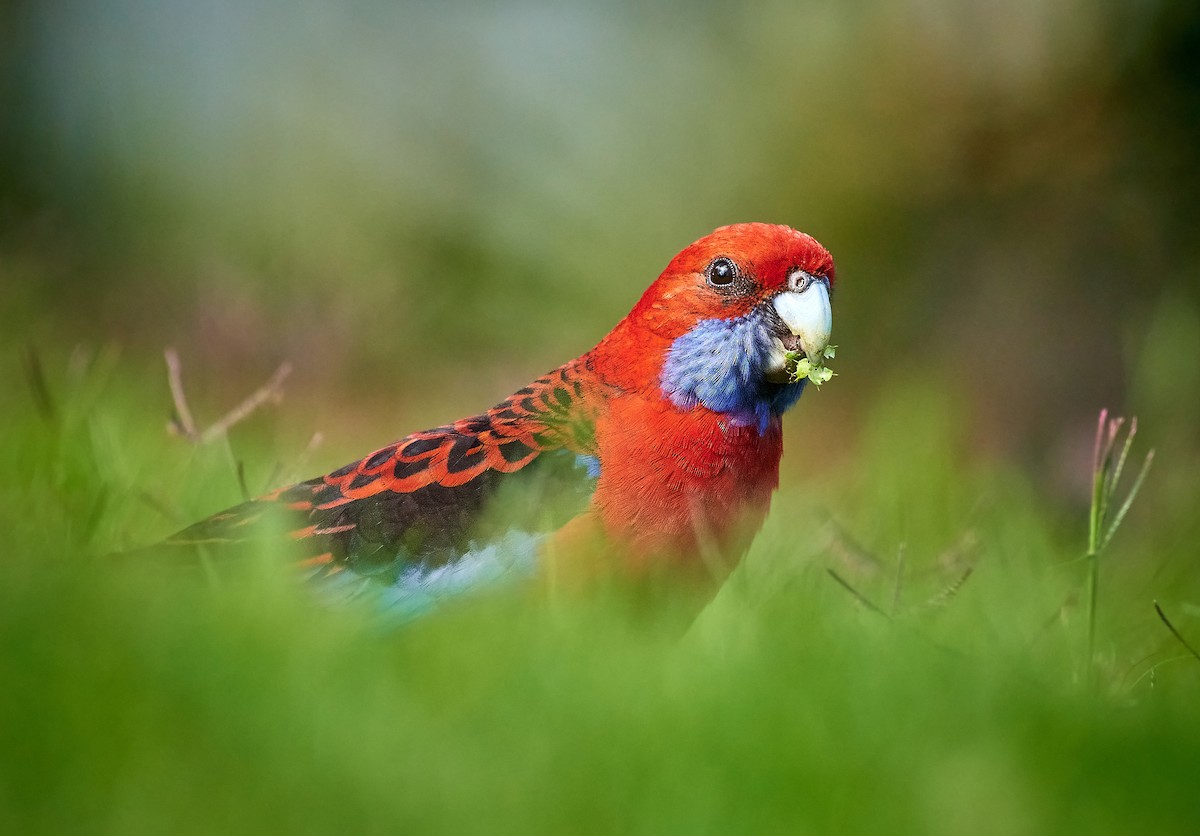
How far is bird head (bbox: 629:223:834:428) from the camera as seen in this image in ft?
9.61

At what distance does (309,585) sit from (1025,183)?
4.99 meters

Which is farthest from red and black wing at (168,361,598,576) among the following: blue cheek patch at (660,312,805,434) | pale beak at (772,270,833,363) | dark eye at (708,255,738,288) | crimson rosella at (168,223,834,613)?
pale beak at (772,270,833,363)

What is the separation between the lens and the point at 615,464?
2777mm

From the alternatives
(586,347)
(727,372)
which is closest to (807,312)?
(727,372)

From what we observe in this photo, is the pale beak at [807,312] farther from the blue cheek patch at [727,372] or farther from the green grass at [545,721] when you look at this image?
the green grass at [545,721]

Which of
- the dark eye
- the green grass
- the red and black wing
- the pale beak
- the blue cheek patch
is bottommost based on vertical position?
the green grass

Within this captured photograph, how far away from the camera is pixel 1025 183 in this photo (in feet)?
20.4

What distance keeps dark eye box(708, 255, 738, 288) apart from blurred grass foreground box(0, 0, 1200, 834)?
30.3 inches

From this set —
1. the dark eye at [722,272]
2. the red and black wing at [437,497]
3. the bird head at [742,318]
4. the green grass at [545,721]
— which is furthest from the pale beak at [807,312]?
the green grass at [545,721]

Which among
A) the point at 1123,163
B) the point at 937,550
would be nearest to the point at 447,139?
the point at 1123,163

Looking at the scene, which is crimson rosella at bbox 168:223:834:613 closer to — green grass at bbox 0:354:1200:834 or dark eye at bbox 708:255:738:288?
dark eye at bbox 708:255:738:288

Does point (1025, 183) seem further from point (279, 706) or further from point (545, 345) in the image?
point (279, 706)

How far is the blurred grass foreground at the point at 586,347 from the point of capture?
1.62 m

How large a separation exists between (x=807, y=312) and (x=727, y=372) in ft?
0.98
